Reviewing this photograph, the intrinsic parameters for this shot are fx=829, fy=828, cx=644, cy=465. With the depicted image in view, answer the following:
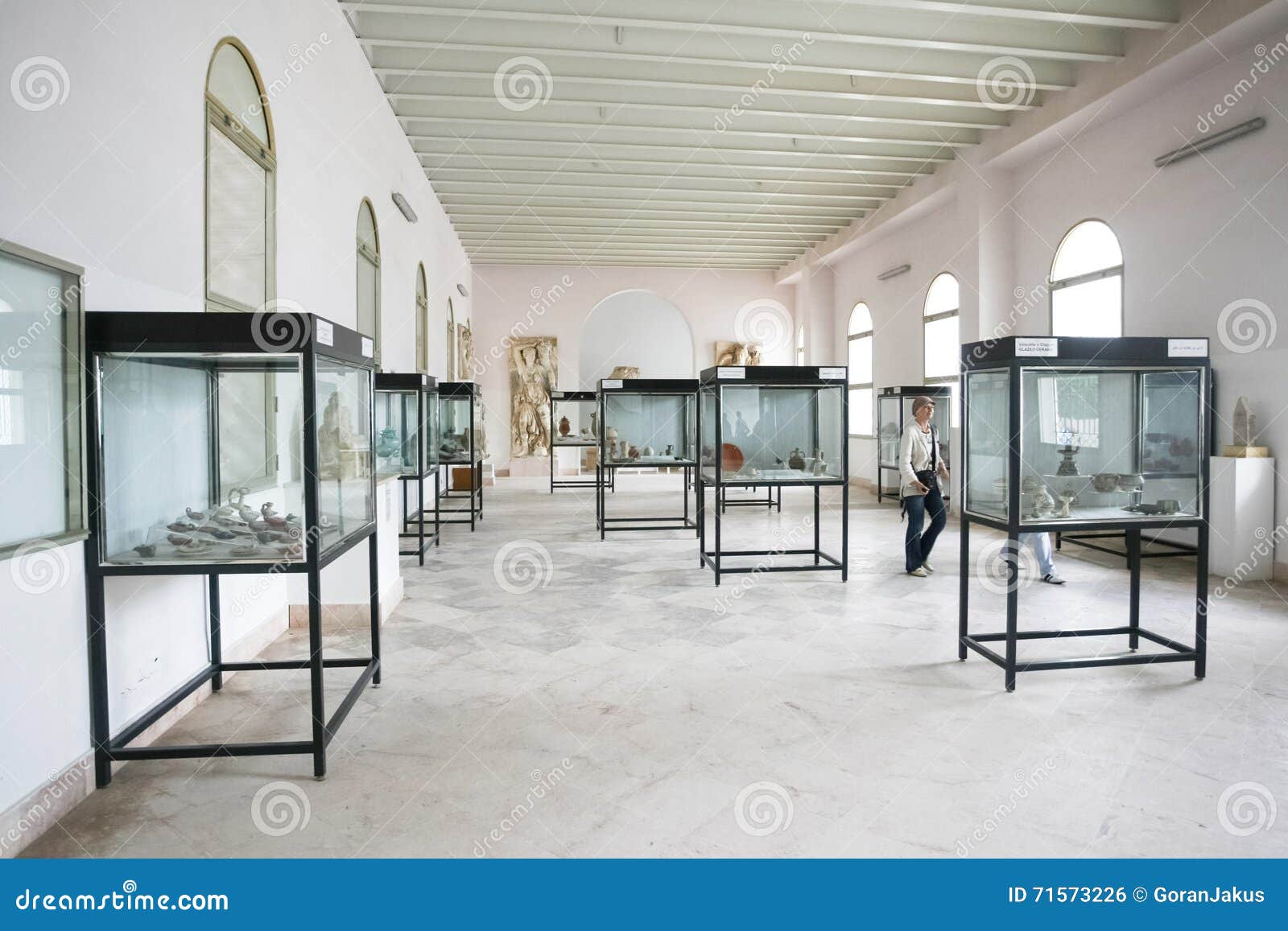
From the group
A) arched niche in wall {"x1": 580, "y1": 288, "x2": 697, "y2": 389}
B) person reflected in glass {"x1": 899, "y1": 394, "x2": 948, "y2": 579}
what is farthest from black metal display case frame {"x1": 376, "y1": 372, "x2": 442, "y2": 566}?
arched niche in wall {"x1": 580, "y1": 288, "x2": 697, "y2": 389}

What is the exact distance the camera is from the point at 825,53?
9555 millimetres

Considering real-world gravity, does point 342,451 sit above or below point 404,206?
below

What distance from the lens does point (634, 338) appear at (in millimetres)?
26469

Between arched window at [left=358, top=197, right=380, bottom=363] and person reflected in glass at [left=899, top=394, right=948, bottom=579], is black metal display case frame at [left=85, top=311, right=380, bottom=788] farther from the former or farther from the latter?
person reflected in glass at [left=899, top=394, right=948, bottom=579]

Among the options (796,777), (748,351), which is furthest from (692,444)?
(748,351)

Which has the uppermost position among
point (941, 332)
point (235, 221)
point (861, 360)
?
point (941, 332)

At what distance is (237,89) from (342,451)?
9.60 feet

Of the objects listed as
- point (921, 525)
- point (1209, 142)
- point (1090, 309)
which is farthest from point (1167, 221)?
point (921, 525)

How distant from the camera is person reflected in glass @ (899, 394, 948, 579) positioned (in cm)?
805

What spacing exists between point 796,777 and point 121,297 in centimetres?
371

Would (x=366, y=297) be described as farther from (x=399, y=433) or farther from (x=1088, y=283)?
(x=1088, y=283)

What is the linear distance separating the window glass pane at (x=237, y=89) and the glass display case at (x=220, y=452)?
211 cm

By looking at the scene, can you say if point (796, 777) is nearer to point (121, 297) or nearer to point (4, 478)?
point (4, 478)

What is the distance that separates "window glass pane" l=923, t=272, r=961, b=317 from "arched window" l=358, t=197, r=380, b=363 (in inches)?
393
